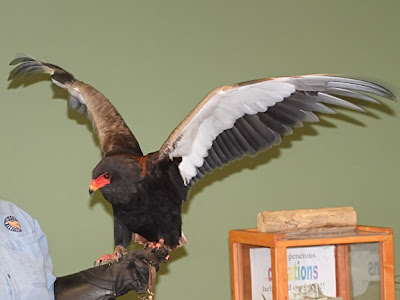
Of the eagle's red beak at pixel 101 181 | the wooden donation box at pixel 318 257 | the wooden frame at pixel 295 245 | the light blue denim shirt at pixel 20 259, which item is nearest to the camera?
the light blue denim shirt at pixel 20 259

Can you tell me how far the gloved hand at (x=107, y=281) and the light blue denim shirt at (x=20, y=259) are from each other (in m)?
0.15

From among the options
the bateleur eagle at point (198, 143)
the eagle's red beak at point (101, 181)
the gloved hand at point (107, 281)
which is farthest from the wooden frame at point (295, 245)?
the eagle's red beak at point (101, 181)

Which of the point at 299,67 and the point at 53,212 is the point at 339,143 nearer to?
the point at 299,67

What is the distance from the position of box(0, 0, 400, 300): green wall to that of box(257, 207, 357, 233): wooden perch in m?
0.77

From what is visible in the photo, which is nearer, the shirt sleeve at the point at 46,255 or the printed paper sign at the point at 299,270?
the shirt sleeve at the point at 46,255

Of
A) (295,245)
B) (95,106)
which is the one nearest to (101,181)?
(95,106)

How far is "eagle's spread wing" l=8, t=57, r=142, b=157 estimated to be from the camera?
7.77ft

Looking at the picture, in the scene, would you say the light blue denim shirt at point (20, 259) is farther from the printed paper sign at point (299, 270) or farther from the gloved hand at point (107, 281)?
the printed paper sign at point (299, 270)

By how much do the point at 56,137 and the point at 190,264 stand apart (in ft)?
2.85

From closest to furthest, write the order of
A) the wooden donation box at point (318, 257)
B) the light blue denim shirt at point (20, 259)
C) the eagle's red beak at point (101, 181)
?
the light blue denim shirt at point (20, 259)
the eagle's red beak at point (101, 181)
the wooden donation box at point (318, 257)

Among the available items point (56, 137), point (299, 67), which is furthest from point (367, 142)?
point (56, 137)

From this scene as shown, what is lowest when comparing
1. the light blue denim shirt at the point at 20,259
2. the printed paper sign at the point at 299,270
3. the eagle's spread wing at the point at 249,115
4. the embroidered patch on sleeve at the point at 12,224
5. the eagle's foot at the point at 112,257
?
the printed paper sign at the point at 299,270

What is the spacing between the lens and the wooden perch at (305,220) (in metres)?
2.32

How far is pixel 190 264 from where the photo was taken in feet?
9.94
